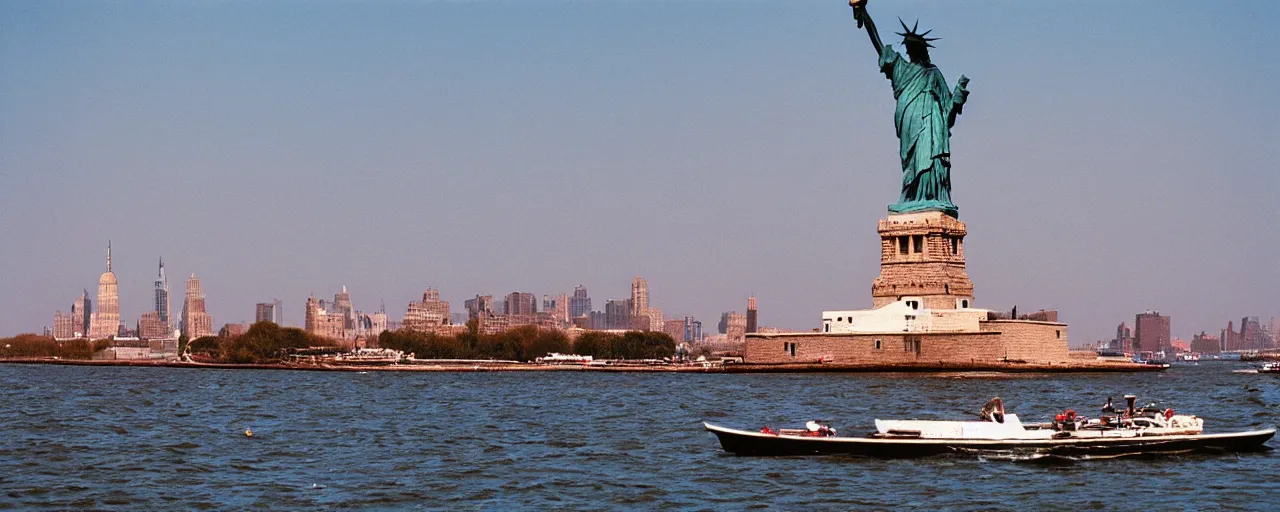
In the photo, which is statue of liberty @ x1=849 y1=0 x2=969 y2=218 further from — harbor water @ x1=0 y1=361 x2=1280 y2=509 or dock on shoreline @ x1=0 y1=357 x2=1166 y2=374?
harbor water @ x1=0 y1=361 x2=1280 y2=509

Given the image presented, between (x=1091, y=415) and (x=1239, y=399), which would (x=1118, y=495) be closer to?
(x=1091, y=415)

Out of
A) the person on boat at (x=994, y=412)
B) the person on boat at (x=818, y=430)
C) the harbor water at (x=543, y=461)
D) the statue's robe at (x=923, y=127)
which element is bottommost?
the harbor water at (x=543, y=461)

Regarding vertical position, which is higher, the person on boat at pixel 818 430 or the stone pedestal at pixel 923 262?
the stone pedestal at pixel 923 262

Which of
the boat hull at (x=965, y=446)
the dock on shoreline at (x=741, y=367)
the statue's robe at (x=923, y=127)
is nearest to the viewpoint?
the boat hull at (x=965, y=446)

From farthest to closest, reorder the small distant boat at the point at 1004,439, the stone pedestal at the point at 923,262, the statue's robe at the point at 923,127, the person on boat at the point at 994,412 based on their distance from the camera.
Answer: the statue's robe at the point at 923,127 → the stone pedestal at the point at 923,262 → the person on boat at the point at 994,412 → the small distant boat at the point at 1004,439

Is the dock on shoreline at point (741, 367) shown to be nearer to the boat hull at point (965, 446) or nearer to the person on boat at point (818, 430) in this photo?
the boat hull at point (965, 446)

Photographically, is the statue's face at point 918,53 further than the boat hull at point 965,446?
Yes

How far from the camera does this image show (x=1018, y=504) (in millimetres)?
41094

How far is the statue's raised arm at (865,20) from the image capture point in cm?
13400

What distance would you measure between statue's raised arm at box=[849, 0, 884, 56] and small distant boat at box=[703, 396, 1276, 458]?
8663cm

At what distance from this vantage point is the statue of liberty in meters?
132

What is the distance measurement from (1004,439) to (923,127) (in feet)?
284

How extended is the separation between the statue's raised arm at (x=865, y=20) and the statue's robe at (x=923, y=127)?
92 centimetres

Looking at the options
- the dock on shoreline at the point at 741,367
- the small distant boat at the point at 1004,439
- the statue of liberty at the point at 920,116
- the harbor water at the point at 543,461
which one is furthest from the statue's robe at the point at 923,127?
the small distant boat at the point at 1004,439
